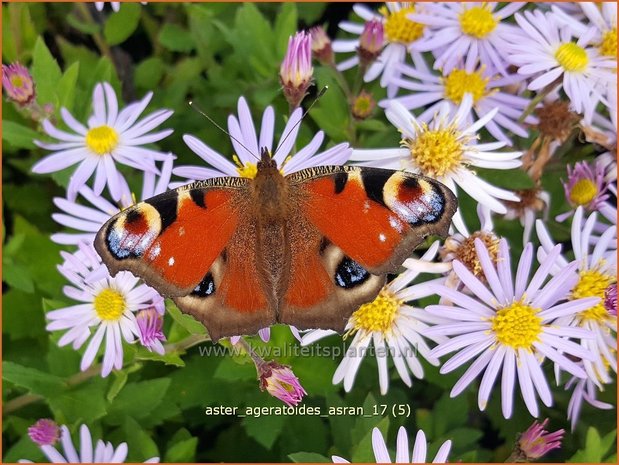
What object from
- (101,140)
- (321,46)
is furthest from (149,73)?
(321,46)

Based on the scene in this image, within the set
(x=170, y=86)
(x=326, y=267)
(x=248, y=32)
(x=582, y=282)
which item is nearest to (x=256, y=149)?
(x=326, y=267)

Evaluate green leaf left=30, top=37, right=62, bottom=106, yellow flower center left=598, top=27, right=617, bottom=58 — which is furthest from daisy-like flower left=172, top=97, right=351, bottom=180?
yellow flower center left=598, top=27, right=617, bottom=58

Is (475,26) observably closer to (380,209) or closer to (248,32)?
(248,32)

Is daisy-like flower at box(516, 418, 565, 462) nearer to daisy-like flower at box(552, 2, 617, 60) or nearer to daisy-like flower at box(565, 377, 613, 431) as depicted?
daisy-like flower at box(565, 377, 613, 431)

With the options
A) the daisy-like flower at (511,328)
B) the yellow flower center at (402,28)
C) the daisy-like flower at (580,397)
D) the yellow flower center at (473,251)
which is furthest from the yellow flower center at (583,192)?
the yellow flower center at (402,28)

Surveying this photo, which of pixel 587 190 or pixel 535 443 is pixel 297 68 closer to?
pixel 587 190

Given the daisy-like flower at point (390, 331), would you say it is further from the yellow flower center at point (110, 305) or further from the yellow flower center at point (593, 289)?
the yellow flower center at point (110, 305)
